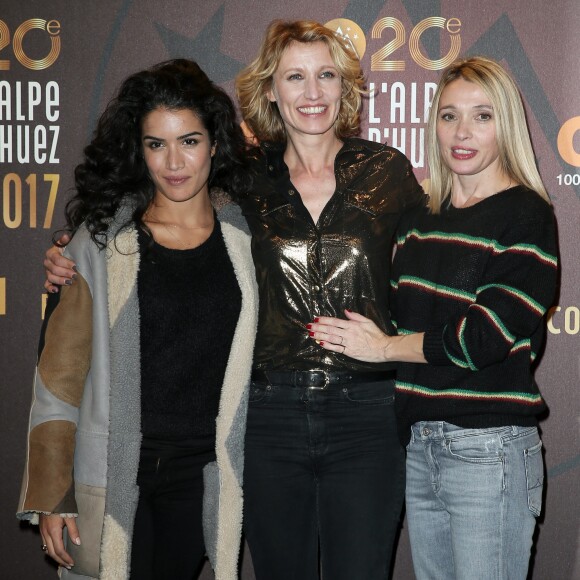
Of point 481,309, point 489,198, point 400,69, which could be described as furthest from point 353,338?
point 400,69

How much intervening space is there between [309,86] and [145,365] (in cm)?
102

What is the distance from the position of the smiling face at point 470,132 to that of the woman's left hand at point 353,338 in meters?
0.53

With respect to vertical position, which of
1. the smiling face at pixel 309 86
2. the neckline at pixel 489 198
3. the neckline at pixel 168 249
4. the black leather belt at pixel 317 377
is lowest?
the black leather belt at pixel 317 377

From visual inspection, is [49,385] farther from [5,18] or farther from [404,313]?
[5,18]

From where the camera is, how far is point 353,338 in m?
2.23

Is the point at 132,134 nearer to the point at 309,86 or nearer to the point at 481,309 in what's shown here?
the point at 309,86

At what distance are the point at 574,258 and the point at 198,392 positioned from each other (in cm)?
173

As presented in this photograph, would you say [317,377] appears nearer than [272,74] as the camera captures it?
Yes

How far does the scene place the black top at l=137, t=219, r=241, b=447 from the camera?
2.14 metres

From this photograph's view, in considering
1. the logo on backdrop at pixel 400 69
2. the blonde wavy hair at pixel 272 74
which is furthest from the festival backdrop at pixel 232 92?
the blonde wavy hair at pixel 272 74

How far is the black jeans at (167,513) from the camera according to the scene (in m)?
2.13

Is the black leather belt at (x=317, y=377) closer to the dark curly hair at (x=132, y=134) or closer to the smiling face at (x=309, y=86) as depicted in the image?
the dark curly hair at (x=132, y=134)

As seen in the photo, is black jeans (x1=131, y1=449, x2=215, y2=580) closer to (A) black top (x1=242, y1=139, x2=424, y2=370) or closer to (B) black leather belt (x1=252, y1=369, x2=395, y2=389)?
(B) black leather belt (x1=252, y1=369, x2=395, y2=389)

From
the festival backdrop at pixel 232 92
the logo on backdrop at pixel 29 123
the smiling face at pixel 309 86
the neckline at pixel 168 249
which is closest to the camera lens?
the neckline at pixel 168 249
